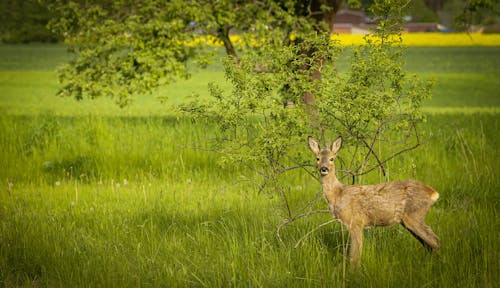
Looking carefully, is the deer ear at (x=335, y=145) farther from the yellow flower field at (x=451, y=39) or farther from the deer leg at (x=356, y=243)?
the yellow flower field at (x=451, y=39)

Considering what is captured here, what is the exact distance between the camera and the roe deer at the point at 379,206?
6.04 meters

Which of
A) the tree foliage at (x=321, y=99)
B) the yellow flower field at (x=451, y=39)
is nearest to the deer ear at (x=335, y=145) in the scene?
the tree foliage at (x=321, y=99)

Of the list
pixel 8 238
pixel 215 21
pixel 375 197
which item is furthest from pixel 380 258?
pixel 215 21

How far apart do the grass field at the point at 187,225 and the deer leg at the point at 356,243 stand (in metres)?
0.20

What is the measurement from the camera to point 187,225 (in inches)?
329

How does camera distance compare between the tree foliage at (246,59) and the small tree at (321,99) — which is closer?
the small tree at (321,99)

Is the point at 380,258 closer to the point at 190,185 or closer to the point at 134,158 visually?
the point at 190,185

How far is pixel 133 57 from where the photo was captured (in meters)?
16.2

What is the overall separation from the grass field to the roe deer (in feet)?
1.18

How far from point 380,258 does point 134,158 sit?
7.33 meters

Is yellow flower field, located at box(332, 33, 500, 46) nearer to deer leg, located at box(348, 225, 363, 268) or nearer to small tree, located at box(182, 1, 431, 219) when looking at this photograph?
small tree, located at box(182, 1, 431, 219)

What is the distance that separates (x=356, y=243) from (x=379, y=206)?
0.42 m

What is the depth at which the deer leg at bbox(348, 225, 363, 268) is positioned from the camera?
611 centimetres

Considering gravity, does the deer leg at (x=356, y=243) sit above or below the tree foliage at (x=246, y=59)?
below
